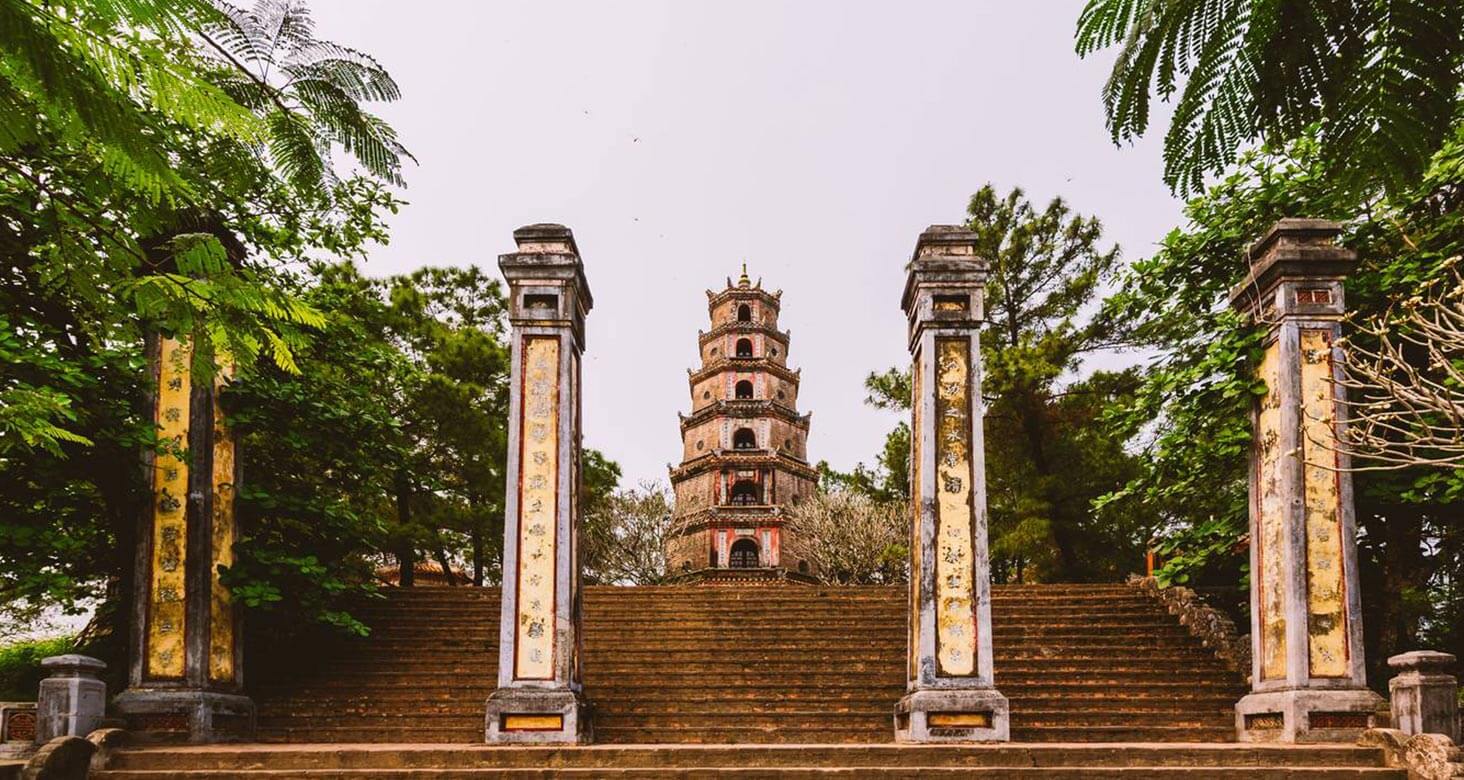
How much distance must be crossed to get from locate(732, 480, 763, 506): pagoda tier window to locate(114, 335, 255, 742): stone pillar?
850 inches

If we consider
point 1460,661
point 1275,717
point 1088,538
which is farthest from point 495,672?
point 1088,538

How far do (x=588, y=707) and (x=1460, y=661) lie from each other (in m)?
9.21

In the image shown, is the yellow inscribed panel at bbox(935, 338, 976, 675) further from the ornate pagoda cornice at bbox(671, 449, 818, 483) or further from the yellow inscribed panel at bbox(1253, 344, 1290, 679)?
the ornate pagoda cornice at bbox(671, 449, 818, 483)

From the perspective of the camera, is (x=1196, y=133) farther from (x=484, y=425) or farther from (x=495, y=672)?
(x=484, y=425)

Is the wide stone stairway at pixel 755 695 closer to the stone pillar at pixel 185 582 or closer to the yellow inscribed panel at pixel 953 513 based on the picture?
the stone pillar at pixel 185 582

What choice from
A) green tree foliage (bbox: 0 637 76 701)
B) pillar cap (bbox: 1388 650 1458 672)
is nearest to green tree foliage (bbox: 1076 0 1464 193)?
pillar cap (bbox: 1388 650 1458 672)

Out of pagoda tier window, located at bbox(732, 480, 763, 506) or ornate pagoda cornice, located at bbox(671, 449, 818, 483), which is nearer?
ornate pagoda cornice, located at bbox(671, 449, 818, 483)

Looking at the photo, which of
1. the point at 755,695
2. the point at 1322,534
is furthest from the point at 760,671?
the point at 1322,534

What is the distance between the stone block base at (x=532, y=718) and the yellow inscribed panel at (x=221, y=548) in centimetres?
261

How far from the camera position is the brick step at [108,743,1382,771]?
24.0 feet

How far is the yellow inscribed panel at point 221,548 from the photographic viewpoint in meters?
8.88

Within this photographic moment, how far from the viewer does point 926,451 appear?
29.2 feet

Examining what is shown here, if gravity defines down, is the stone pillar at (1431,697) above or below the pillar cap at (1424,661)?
below

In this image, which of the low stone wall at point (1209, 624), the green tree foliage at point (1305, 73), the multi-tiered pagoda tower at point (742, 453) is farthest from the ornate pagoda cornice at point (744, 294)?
the green tree foliage at point (1305, 73)
